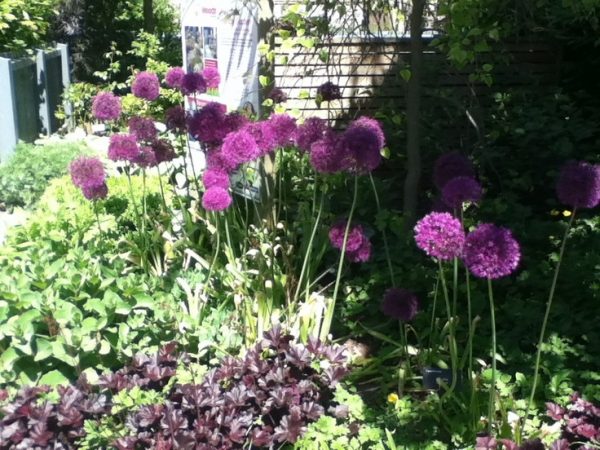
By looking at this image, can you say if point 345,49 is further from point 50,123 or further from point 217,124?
point 50,123

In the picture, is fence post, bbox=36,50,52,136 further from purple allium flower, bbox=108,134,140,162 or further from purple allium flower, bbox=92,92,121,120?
purple allium flower, bbox=108,134,140,162

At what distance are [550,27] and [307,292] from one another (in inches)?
137

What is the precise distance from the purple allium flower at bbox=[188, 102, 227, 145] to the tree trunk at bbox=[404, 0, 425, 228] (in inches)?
49.3

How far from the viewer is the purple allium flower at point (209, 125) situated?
379 centimetres

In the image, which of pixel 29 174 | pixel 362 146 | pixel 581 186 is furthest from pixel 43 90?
pixel 581 186

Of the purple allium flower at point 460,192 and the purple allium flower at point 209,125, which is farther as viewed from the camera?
the purple allium flower at point 209,125

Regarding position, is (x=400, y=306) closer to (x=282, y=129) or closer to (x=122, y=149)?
(x=282, y=129)

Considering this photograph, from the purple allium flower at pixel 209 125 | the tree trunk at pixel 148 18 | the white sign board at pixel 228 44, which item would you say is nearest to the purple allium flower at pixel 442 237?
the purple allium flower at pixel 209 125

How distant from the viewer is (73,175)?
371cm

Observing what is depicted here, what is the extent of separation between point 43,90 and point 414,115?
8.51 meters

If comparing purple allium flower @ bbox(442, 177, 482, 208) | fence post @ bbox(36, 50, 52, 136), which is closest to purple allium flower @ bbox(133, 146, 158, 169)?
purple allium flower @ bbox(442, 177, 482, 208)

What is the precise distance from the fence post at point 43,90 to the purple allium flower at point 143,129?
8070 millimetres

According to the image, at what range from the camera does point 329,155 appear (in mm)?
3225

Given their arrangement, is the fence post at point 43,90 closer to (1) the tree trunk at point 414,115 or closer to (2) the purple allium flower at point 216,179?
(1) the tree trunk at point 414,115
